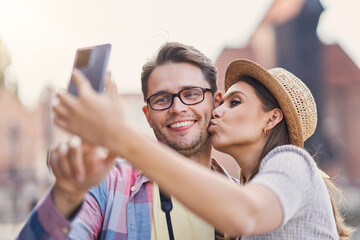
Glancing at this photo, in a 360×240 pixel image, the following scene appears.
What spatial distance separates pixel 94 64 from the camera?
5.09 ft

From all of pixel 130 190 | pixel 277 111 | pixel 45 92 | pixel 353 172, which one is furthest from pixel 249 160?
pixel 45 92

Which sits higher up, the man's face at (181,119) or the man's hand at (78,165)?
the man's hand at (78,165)

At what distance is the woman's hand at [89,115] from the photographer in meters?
1.41

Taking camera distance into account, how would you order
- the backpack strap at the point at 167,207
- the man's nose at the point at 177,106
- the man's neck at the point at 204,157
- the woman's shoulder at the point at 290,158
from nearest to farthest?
the woman's shoulder at the point at 290,158 < the backpack strap at the point at 167,207 < the man's nose at the point at 177,106 < the man's neck at the point at 204,157

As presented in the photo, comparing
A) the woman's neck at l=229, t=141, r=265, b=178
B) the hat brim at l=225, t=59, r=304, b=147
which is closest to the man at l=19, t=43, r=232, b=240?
the woman's neck at l=229, t=141, r=265, b=178

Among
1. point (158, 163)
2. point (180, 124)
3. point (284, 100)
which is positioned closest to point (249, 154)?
point (284, 100)

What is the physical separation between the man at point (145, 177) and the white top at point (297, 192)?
624 millimetres

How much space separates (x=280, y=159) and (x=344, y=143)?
3397cm

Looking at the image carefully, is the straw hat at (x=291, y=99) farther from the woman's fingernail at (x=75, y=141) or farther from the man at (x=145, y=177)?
the woman's fingernail at (x=75, y=141)

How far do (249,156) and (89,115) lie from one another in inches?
50.9

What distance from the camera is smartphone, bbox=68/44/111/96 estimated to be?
4.88 ft

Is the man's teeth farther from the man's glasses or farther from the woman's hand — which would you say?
the woman's hand

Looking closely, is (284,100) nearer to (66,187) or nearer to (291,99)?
(291,99)

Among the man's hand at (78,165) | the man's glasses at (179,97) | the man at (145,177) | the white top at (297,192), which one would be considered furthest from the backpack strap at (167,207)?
the man's hand at (78,165)
